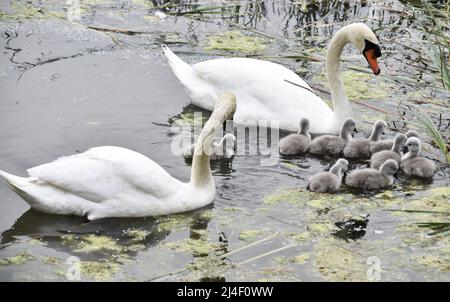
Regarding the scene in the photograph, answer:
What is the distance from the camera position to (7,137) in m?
8.59

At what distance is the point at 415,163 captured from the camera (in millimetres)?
8289

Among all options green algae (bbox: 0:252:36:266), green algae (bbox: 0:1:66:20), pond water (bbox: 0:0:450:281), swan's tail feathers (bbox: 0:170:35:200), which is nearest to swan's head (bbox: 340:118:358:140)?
pond water (bbox: 0:0:450:281)

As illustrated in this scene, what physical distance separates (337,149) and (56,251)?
320 centimetres

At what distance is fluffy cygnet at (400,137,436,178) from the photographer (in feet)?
27.0

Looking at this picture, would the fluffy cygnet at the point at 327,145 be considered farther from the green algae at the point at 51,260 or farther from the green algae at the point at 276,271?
the green algae at the point at 51,260

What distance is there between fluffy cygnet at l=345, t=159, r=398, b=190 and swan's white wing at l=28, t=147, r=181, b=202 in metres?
1.79

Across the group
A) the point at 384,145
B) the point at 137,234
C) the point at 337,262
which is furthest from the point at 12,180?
the point at 384,145

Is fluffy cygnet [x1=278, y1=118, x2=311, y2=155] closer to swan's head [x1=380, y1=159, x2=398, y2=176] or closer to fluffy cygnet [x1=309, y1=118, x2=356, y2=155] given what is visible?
fluffy cygnet [x1=309, y1=118, x2=356, y2=155]

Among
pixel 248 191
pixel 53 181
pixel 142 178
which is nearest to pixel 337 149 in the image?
pixel 248 191
